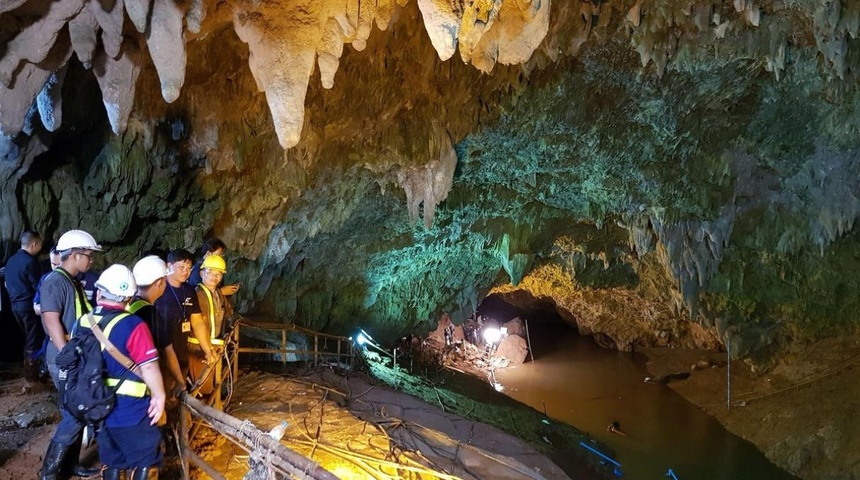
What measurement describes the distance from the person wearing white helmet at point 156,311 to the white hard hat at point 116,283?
19cm

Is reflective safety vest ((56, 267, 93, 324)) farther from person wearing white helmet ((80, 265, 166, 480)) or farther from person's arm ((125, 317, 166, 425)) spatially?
person's arm ((125, 317, 166, 425))

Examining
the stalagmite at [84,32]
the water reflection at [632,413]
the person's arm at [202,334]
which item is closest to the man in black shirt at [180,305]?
the person's arm at [202,334]

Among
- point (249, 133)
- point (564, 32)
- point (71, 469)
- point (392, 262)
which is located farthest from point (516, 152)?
point (71, 469)

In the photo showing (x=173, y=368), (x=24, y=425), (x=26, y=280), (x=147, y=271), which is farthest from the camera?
(x=26, y=280)

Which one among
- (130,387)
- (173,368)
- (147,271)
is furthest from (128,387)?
(173,368)

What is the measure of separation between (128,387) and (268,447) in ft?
2.53

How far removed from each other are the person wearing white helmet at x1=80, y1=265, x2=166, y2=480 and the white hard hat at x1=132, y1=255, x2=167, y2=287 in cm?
15

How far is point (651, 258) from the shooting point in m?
12.0

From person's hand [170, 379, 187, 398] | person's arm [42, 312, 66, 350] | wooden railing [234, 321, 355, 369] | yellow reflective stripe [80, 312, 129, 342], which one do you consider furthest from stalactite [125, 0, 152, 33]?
wooden railing [234, 321, 355, 369]

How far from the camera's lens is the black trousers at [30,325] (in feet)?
15.7

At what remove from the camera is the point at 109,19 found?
10.8 feet

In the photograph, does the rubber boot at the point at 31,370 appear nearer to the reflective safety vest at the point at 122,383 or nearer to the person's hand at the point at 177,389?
the person's hand at the point at 177,389

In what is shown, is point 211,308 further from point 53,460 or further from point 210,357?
point 53,460

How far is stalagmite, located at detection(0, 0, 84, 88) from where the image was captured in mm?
3180
